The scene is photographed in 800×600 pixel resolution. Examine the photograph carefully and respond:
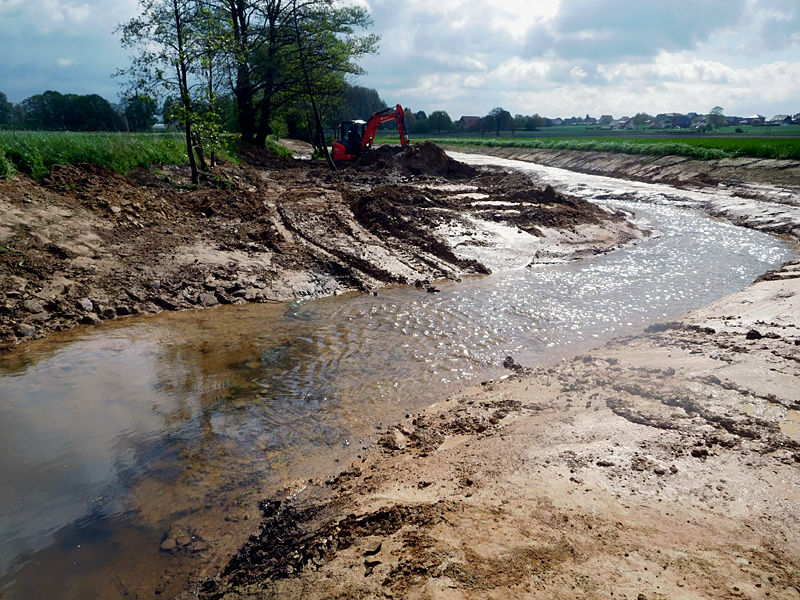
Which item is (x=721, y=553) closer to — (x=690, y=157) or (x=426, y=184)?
(x=426, y=184)

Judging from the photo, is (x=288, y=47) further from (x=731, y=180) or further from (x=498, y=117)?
(x=498, y=117)

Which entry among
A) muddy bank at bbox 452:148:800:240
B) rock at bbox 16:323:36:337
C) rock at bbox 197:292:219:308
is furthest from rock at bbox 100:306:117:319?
muddy bank at bbox 452:148:800:240

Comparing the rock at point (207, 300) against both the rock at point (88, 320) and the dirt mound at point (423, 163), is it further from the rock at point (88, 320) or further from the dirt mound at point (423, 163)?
the dirt mound at point (423, 163)

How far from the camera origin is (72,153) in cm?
1195

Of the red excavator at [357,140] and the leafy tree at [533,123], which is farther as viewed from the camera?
the leafy tree at [533,123]

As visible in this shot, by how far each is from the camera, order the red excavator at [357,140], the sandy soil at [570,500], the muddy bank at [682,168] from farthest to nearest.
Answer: the red excavator at [357,140]
the muddy bank at [682,168]
the sandy soil at [570,500]

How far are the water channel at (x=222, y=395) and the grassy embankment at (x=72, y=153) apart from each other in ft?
18.4

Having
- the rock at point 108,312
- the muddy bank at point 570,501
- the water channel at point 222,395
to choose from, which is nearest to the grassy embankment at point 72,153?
the rock at point 108,312

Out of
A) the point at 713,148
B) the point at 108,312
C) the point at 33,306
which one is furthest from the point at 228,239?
the point at 713,148

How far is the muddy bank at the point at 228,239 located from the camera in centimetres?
814

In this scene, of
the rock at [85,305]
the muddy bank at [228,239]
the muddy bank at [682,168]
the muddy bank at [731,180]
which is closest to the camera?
the rock at [85,305]

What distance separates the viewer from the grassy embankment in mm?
10602

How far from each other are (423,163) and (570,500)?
21608 millimetres

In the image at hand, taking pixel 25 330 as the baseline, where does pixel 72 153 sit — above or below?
above
